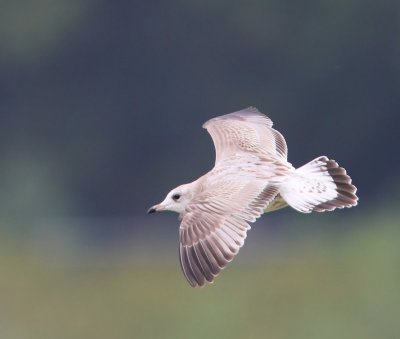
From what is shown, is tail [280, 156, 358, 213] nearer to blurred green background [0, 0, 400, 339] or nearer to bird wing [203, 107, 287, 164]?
bird wing [203, 107, 287, 164]

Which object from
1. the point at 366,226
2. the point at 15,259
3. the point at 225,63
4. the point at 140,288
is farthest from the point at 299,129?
the point at 140,288

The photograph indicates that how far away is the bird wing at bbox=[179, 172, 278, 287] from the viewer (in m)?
8.50

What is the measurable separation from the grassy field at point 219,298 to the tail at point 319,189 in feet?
8.67

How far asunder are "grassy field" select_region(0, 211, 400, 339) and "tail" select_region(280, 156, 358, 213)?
2643mm

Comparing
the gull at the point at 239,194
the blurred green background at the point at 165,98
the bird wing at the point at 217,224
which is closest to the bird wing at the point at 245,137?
the gull at the point at 239,194

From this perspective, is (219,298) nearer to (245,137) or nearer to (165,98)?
(245,137)

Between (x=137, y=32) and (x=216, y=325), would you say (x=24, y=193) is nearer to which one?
(x=137, y=32)

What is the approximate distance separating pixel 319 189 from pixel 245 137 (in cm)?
124

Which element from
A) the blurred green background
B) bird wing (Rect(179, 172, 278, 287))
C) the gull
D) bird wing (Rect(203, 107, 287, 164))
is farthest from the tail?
the blurred green background

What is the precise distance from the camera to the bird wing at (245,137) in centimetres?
1032

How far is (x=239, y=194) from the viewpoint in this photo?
29.6 feet

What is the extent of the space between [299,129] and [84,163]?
158 inches

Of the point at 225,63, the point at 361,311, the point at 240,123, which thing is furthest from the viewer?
the point at 225,63

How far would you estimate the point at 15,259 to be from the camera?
16406 millimetres
